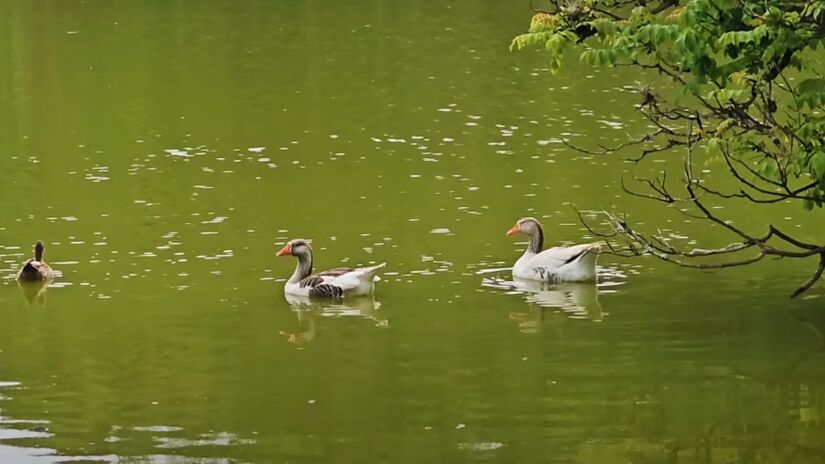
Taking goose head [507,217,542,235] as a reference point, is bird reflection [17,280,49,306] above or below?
below

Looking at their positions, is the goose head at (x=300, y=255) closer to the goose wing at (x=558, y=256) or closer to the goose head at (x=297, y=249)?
the goose head at (x=297, y=249)

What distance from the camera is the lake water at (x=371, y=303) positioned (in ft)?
49.0

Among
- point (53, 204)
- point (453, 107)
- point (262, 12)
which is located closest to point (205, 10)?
point (262, 12)

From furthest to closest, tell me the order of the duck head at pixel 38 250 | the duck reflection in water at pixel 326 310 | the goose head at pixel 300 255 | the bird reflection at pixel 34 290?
the duck head at pixel 38 250 < the goose head at pixel 300 255 < the bird reflection at pixel 34 290 < the duck reflection in water at pixel 326 310

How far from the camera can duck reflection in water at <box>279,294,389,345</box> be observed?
19094 millimetres

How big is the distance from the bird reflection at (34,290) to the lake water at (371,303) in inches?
3.0

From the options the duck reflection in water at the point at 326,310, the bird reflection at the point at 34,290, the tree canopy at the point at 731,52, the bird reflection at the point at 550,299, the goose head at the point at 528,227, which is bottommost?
the bird reflection at the point at 550,299

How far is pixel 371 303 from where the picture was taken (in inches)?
794

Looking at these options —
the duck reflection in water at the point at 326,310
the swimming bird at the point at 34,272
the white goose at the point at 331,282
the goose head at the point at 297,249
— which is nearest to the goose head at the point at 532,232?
the white goose at the point at 331,282

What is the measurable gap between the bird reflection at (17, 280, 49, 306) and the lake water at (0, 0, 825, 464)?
0.25ft

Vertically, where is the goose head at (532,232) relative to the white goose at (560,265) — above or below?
above

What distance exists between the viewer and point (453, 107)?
3788 cm

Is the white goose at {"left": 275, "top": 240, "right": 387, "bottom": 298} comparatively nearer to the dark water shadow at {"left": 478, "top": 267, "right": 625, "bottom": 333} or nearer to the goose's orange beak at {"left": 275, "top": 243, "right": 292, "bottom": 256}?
the goose's orange beak at {"left": 275, "top": 243, "right": 292, "bottom": 256}

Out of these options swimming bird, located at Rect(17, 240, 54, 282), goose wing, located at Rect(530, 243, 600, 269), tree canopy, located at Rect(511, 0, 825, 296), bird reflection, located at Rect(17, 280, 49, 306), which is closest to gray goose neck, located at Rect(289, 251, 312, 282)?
goose wing, located at Rect(530, 243, 600, 269)
